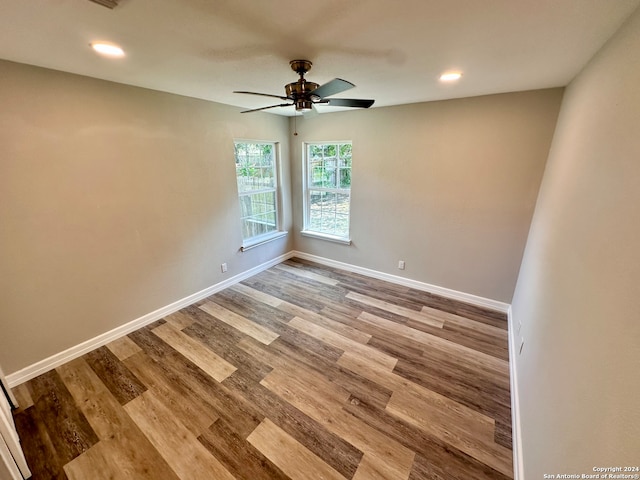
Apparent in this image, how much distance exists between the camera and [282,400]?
6.38ft

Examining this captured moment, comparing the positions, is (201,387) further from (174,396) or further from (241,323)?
(241,323)

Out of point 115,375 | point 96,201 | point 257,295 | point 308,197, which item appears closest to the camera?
point 115,375

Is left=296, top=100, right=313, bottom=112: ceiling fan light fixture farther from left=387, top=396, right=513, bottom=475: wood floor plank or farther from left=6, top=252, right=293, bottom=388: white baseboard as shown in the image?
left=6, top=252, right=293, bottom=388: white baseboard

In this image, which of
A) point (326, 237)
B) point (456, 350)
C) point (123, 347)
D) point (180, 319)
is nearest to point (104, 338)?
point (123, 347)

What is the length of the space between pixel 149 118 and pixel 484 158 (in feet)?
11.6

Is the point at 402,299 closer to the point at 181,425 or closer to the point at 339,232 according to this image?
the point at 339,232

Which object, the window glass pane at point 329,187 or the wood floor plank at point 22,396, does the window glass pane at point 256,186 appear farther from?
the wood floor plank at point 22,396

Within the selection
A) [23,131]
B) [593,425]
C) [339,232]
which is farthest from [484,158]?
[23,131]

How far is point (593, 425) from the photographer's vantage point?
2.70 feet

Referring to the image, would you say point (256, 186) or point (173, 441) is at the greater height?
point (256, 186)

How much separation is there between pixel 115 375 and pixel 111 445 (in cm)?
68

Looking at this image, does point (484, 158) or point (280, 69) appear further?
point (484, 158)

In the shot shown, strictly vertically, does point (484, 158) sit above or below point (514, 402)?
above

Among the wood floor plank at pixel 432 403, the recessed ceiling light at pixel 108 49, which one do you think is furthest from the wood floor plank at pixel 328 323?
the recessed ceiling light at pixel 108 49
